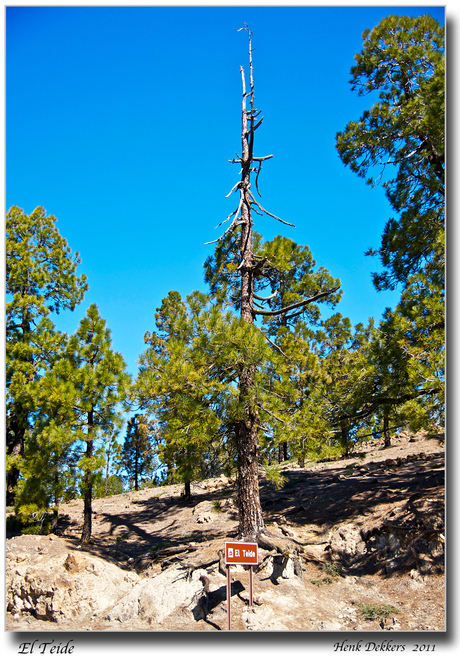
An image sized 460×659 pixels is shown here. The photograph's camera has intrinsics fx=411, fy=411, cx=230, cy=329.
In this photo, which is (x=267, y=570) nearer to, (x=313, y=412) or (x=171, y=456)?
(x=313, y=412)

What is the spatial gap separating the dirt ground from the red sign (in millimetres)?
942

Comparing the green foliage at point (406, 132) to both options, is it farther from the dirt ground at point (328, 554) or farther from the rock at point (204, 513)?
the rock at point (204, 513)

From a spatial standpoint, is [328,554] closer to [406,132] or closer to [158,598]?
[158,598]

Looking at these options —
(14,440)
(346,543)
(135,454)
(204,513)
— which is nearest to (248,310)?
(346,543)

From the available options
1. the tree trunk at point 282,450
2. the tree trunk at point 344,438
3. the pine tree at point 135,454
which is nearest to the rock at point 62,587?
the tree trunk at point 282,450

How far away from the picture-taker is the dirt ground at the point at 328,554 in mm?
5723

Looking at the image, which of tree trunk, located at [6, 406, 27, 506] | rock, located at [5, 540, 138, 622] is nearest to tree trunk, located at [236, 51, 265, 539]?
rock, located at [5, 540, 138, 622]

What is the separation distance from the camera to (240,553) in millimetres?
5496

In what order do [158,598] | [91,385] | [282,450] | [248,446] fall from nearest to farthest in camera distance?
[158,598] → [248,446] → [91,385] → [282,450]

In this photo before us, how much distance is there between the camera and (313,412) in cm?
797

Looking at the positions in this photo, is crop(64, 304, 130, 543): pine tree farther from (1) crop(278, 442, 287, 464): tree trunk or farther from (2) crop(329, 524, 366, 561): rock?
(2) crop(329, 524, 366, 561): rock

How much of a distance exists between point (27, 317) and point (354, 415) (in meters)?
11.2

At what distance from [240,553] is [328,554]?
3180 millimetres

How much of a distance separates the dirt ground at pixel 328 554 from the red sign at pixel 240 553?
0.94 m
